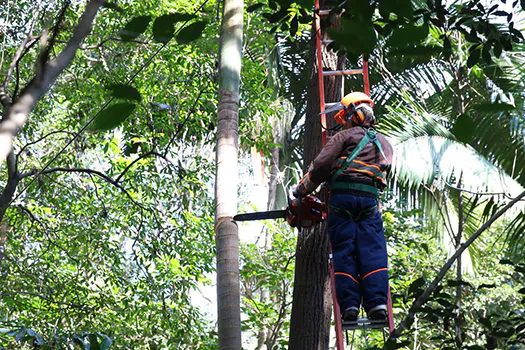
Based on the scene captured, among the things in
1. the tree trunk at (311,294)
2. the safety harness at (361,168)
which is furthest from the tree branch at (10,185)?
the safety harness at (361,168)

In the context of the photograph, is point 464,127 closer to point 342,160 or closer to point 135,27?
point 135,27

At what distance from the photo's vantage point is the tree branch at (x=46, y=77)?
119cm

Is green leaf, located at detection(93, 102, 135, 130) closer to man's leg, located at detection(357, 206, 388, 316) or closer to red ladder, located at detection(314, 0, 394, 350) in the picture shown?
red ladder, located at detection(314, 0, 394, 350)

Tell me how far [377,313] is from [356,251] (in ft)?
1.24

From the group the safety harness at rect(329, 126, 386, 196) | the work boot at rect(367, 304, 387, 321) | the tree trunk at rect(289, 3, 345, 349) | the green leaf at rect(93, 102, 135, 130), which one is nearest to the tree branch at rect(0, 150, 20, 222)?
the tree trunk at rect(289, 3, 345, 349)

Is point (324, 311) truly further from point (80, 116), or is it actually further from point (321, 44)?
point (80, 116)

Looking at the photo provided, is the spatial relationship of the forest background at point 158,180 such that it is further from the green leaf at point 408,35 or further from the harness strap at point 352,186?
the green leaf at point 408,35

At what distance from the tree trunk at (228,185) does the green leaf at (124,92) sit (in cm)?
196

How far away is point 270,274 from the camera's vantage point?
31.7 ft

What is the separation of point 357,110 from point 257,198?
10.9 m

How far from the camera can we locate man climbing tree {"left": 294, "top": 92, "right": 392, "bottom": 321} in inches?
156

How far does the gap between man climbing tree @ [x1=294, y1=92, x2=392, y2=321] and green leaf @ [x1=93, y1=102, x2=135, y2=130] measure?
2.77m

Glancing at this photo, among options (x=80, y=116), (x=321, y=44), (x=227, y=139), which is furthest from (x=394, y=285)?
(x=227, y=139)

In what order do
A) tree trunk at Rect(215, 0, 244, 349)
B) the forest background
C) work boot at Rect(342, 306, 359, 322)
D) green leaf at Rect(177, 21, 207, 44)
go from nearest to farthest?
green leaf at Rect(177, 21, 207, 44)
tree trunk at Rect(215, 0, 244, 349)
work boot at Rect(342, 306, 359, 322)
the forest background
